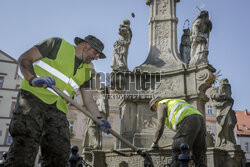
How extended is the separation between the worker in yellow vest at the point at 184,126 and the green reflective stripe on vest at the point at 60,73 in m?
1.63

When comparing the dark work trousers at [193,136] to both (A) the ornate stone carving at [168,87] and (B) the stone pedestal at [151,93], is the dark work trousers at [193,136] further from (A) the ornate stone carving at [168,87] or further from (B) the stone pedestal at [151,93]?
(A) the ornate stone carving at [168,87]

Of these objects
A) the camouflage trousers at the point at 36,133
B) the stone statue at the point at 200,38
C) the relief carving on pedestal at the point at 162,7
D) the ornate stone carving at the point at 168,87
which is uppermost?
the relief carving on pedestal at the point at 162,7

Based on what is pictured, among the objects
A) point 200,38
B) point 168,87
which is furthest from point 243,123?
point 200,38

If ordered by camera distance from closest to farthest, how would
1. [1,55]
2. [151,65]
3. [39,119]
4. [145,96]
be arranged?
[39,119] < [145,96] < [151,65] < [1,55]

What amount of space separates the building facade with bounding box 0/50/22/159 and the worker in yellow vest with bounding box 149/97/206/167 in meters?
25.0

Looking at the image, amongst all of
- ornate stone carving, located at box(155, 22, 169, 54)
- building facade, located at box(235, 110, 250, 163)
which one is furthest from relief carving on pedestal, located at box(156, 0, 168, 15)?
building facade, located at box(235, 110, 250, 163)

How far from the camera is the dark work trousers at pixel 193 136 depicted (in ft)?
11.7

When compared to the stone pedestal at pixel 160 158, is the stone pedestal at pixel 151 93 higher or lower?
higher

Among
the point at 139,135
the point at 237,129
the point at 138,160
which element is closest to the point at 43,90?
the point at 138,160

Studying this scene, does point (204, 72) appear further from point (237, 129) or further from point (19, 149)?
point (237, 129)

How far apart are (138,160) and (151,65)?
135 inches

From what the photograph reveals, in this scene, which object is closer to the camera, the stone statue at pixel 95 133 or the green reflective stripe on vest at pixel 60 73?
the green reflective stripe on vest at pixel 60 73

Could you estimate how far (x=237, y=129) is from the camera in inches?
1316

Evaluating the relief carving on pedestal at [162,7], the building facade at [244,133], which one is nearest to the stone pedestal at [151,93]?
the relief carving on pedestal at [162,7]
